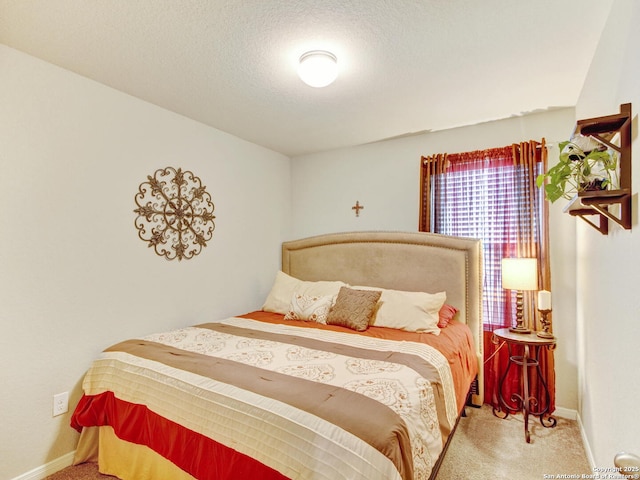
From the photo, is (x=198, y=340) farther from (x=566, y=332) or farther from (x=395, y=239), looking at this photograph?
(x=566, y=332)

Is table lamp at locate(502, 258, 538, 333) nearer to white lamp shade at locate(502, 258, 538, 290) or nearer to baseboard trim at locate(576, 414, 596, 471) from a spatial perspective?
white lamp shade at locate(502, 258, 538, 290)

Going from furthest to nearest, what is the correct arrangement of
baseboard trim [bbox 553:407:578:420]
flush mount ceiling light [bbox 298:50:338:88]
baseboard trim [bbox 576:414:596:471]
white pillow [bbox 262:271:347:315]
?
1. white pillow [bbox 262:271:347:315]
2. baseboard trim [bbox 553:407:578:420]
3. baseboard trim [bbox 576:414:596:471]
4. flush mount ceiling light [bbox 298:50:338:88]

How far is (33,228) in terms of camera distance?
204cm

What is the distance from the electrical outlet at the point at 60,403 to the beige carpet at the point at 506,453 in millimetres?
353

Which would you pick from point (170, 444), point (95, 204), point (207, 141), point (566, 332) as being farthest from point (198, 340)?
point (566, 332)

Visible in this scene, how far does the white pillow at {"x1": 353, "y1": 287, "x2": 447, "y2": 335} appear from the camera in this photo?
2.61m

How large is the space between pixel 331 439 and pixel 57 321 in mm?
1912

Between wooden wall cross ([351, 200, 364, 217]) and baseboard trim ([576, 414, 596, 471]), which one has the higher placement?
wooden wall cross ([351, 200, 364, 217])

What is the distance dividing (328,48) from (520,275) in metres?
2.12

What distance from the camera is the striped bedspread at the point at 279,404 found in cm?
125

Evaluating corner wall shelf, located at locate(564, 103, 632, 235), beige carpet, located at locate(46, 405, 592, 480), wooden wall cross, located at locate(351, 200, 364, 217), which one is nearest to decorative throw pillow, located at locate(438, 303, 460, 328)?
beige carpet, located at locate(46, 405, 592, 480)

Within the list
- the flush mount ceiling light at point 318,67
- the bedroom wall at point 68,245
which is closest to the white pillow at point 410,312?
the bedroom wall at point 68,245

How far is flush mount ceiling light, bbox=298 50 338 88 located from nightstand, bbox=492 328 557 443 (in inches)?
88.5

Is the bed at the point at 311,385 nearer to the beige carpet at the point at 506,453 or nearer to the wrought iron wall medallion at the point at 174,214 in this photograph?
the beige carpet at the point at 506,453
